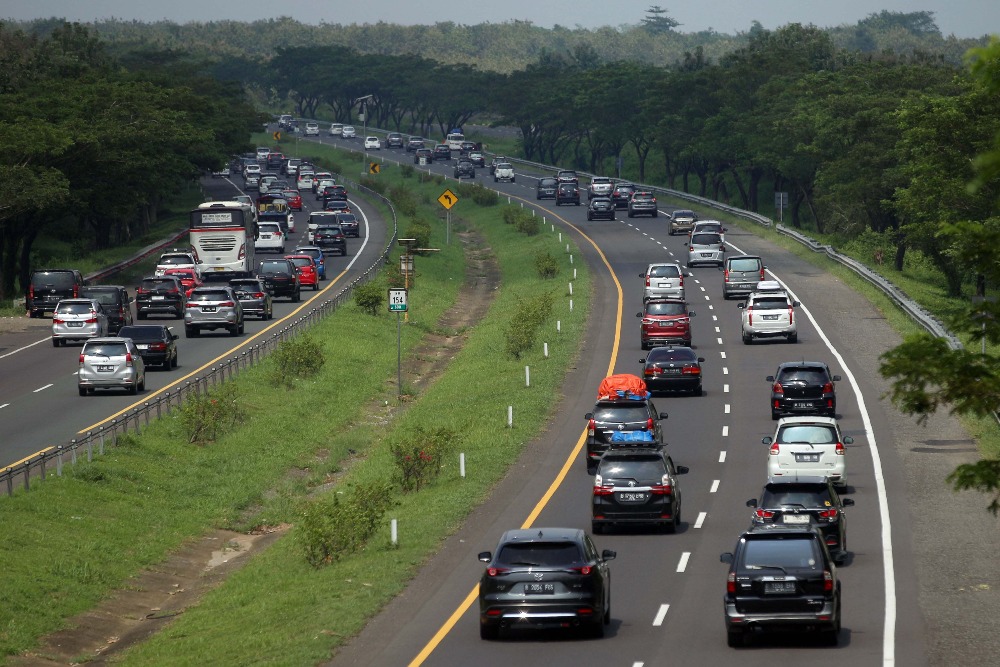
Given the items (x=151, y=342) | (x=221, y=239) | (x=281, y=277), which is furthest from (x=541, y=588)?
(x=281, y=277)

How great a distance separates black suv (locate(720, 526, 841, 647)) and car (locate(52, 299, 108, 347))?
41.0m

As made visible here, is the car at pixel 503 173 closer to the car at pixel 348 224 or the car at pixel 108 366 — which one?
the car at pixel 348 224

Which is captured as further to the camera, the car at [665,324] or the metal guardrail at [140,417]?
the car at [665,324]

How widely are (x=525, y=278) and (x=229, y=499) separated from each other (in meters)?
47.2

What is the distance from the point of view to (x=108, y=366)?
46.9 meters

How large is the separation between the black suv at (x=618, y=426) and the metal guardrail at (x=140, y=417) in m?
12.0

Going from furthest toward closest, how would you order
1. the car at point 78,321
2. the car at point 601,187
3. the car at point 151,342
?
1. the car at point 601,187
2. the car at point 78,321
3. the car at point 151,342

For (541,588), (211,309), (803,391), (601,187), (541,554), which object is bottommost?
(211,309)

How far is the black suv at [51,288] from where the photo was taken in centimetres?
6694

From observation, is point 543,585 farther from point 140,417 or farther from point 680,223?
point 680,223

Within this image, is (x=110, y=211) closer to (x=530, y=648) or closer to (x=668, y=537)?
(x=668, y=537)

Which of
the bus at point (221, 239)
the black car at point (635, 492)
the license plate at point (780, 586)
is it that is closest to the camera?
the license plate at point (780, 586)

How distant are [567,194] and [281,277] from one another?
164 feet

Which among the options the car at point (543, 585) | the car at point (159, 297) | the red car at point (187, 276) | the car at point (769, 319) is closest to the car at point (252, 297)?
the car at point (159, 297)
